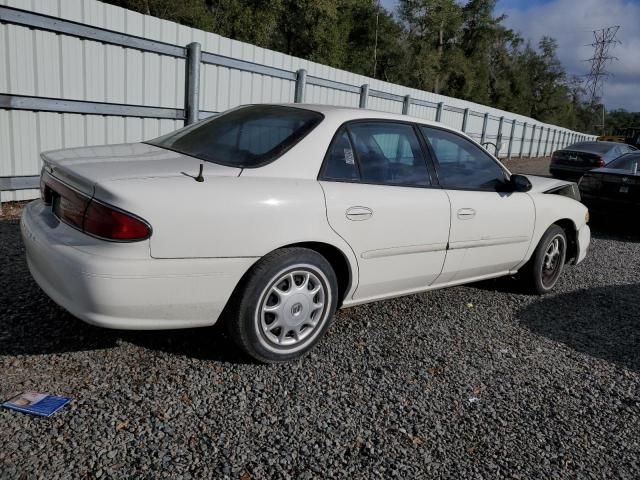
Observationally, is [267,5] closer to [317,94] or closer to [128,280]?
[317,94]

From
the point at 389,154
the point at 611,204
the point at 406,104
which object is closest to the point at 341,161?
the point at 389,154

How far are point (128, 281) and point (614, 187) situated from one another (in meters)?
8.09

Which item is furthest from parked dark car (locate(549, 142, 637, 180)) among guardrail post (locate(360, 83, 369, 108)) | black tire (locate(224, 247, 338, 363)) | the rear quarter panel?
black tire (locate(224, 247, 338, 363))

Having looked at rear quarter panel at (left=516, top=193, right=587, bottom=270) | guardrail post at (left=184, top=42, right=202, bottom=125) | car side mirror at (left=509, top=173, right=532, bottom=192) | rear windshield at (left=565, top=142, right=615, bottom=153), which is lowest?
rear quarter panel at (left=516, top=193, right=587, bottom=270)

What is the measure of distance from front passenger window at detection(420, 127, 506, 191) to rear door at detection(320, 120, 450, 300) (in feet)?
0.50

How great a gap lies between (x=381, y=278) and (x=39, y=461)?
2.12 m

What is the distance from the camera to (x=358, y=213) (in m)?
3.23

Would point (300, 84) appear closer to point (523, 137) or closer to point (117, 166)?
point (117, 166)

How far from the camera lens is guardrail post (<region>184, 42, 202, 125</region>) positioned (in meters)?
7.64

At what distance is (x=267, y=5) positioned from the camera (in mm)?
30109

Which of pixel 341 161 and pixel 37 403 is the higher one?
pixel 341 161

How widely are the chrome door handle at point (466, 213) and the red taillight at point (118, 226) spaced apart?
222cm

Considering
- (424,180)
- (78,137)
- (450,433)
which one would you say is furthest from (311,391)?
(78,137)

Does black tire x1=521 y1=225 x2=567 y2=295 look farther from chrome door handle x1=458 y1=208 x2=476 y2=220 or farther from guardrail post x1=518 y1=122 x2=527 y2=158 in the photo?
guardrail post x1=518 y1=122 x2=527 y2=158
